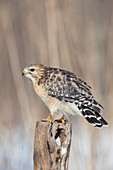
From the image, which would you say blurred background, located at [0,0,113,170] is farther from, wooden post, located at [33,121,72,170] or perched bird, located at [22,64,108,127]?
wooden post, located at [33,121,72,170]

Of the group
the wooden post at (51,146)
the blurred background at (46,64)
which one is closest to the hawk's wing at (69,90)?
the wooden post at (51,146)

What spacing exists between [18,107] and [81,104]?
121 cm

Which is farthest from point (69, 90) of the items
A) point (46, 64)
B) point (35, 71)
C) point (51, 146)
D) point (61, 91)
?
point (46, 64)

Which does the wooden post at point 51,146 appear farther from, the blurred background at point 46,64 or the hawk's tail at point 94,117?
the blurred background at point 46,64

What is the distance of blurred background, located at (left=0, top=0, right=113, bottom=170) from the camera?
260 cm

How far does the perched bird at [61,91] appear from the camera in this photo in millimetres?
1971

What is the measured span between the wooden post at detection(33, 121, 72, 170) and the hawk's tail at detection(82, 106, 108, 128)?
17cm

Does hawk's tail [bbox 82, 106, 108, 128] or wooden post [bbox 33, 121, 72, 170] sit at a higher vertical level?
hawk's tail [bbox 82, 106, 108, 128]

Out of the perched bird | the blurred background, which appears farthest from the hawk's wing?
the blurred background

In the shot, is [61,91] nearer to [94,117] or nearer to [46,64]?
[94,117]

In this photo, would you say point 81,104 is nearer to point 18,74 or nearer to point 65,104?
point 65,104

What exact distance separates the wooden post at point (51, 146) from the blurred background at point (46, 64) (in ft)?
2.47

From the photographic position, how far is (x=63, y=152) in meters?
1.73

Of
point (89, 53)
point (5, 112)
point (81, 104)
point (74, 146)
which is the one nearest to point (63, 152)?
point (81, 104)
